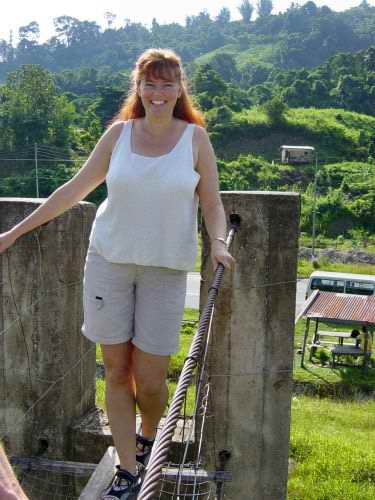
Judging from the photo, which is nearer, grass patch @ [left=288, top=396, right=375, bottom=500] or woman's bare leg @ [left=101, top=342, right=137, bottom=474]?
woman's bare leg @ [left=101, top=342, right=137, bottom=474]

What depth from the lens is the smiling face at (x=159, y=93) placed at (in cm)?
246

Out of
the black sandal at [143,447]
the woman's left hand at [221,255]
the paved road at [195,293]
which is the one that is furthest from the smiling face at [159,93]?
the paved road at [195,293]

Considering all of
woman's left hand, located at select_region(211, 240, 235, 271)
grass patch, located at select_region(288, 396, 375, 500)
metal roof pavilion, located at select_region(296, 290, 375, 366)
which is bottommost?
metal roof pavilion, located at select_region(296, 290, 375, 366)

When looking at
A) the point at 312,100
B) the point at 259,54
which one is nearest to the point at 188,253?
the point at 312,100

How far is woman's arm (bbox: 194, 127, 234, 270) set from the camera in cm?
248

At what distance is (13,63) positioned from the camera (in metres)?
126

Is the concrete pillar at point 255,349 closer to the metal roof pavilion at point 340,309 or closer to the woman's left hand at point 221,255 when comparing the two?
the woman's left hand at point 221,255

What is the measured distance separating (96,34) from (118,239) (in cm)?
13593

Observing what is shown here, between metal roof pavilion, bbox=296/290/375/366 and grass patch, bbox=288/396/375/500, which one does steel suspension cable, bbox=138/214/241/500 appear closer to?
grass patch, bbox=288/396/375/500

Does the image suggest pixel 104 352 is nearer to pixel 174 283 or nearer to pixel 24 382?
pixel 174 283

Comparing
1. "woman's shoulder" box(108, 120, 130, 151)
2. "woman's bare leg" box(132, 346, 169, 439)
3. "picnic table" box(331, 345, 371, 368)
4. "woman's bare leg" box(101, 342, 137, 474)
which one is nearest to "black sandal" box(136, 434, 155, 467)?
"woman's bare leg" box(132, 346, 169, 439)

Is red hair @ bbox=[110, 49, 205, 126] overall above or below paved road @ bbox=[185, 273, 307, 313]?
above

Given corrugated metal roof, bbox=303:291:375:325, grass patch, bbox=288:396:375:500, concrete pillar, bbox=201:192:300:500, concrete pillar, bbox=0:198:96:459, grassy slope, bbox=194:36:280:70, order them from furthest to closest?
1. grassy slope, bbox=194:36:280:70
2. corrugated metal roof, bbox=303:291:375:325
3. grass patch, bbox=288:396:375:500
4. concrete pillar, bbox=0:198:96:459
5. concrete pillar, bbox=201:192:300:500

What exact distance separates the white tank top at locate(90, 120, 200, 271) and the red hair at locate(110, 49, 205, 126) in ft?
0.63
